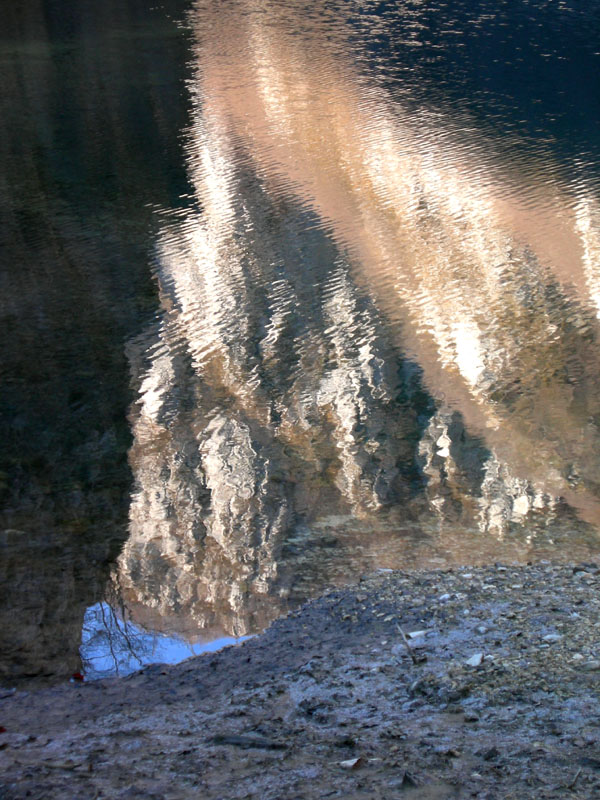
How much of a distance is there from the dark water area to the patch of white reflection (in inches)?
0.6

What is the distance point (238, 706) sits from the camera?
11.9 feet

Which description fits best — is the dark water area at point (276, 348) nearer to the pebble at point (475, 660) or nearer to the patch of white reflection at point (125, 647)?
the patch of white reflection at point (125, 647)

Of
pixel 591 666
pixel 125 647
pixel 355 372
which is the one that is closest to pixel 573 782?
pixel 591 666

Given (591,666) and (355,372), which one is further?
(355,372)

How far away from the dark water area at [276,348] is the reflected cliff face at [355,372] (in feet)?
0.08

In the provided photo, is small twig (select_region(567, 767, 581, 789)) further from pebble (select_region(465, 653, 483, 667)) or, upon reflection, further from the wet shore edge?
pebble (select_region(465, 653, 483, 667))

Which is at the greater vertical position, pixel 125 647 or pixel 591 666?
pixel 591 666

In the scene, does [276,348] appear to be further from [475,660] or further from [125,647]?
[475,660]

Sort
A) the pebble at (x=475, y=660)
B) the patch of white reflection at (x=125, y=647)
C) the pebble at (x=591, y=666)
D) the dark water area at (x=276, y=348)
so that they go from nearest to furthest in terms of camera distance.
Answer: the pebble at (x=591, y=666) < the pebble at (x=475, y=660) < the patch of white reflection at (x=125, y=647) < the dark water area at (x=276, y=348)

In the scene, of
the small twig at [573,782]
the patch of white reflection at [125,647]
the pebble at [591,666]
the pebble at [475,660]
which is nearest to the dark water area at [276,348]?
the patch of white reflection at [125,647]

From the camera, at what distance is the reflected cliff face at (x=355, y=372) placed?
5258 millimetres

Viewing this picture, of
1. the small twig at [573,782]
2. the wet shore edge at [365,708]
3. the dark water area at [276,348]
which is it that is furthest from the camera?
the dark water area at [276,348]

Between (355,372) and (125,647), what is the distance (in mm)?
3588

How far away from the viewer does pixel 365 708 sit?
351cm
